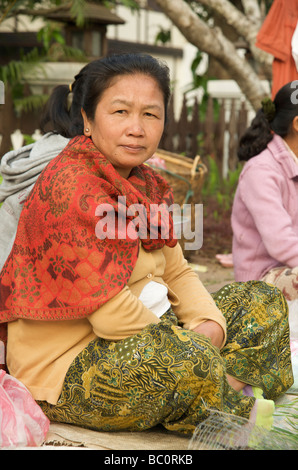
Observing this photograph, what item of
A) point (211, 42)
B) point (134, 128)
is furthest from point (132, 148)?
point (211, 42)

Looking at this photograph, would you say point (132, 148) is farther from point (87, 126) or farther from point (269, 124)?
point (269, 124)

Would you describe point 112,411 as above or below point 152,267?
below

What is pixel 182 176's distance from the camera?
16.4 feet

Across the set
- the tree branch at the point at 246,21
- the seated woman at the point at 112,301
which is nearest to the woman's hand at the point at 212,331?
the seated woman at the point at 112,301

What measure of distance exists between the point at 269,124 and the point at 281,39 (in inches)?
58.5

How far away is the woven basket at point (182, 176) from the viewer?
487 cm

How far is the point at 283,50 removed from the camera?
474cm

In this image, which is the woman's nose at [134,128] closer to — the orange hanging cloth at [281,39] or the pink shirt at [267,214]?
the pink shirt at [267,214]

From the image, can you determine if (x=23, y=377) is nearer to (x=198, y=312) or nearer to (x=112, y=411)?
(x=112, y=411)

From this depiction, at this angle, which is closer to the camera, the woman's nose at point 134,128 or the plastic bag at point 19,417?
the plastic bag at point 19,417

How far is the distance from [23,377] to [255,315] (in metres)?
0.89

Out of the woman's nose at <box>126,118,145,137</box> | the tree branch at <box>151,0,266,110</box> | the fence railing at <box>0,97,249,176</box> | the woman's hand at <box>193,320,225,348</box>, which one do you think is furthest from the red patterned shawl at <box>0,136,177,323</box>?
the fence railing at <box>0,97,249,176</box>

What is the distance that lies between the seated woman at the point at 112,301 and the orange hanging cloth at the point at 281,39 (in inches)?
105
